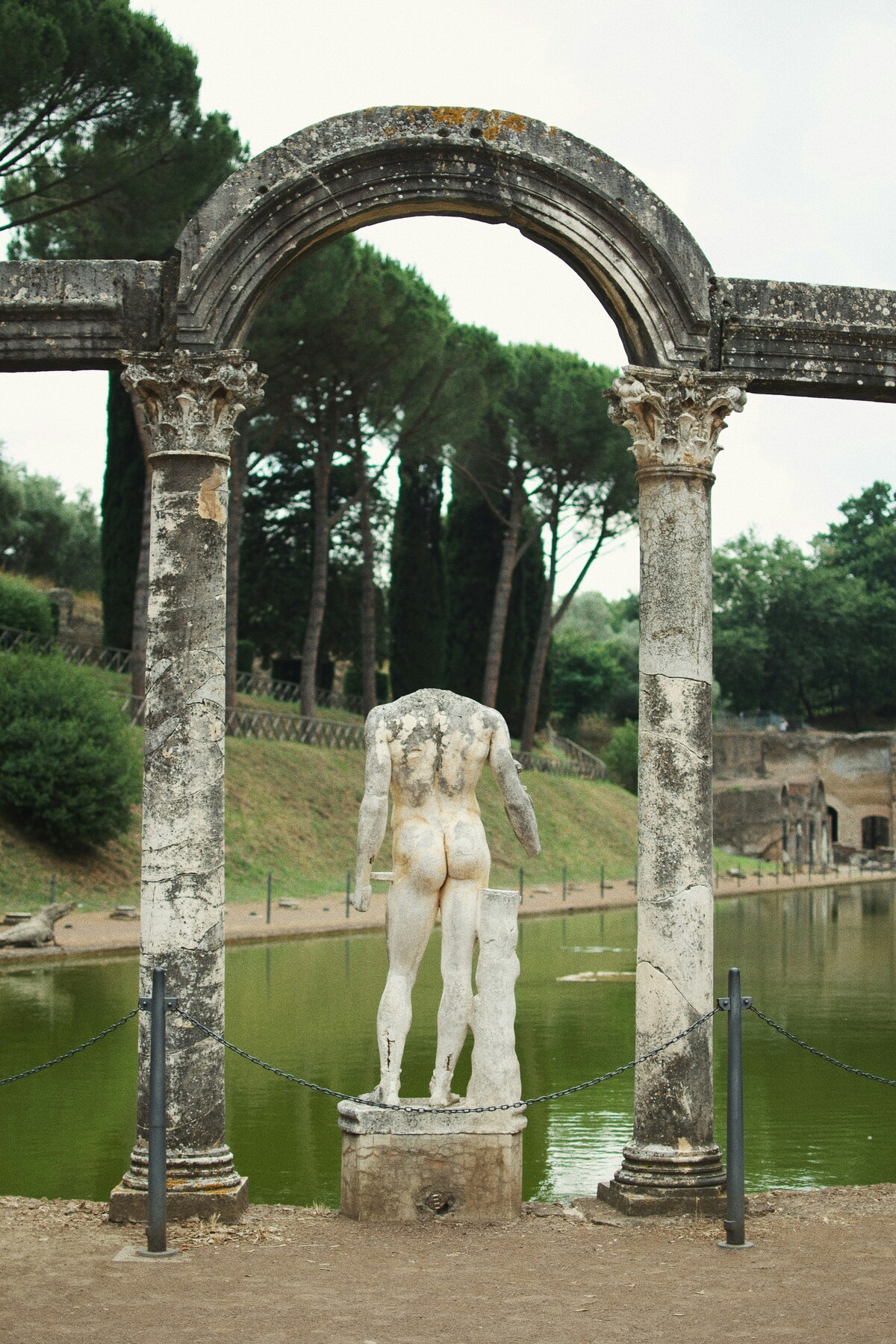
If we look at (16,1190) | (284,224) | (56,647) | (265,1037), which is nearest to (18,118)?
(56,647)

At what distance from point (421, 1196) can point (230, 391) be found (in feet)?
11.3

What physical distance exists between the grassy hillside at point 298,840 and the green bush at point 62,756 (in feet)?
1.46

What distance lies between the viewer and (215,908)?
628 cm

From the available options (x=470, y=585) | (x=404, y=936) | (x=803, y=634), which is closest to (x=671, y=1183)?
(x=404, y=936)

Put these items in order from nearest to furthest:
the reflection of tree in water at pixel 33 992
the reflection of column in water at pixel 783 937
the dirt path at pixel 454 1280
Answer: the dirt path at pixel 454 1280, the reflection of tree in water at pixel 33 992, the reflection of column in water at pixel 783 937

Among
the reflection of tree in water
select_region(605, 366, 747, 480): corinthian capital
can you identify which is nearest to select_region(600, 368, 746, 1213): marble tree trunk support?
select_region(605, 366, 747, 480): corinthian capital

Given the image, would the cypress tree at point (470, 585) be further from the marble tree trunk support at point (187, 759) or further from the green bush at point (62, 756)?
the marble tree trunk support at point (187, 759)

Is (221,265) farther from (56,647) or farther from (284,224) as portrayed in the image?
(56,647)

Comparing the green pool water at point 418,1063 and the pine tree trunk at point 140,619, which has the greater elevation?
the pine tree trunk at point 140,619

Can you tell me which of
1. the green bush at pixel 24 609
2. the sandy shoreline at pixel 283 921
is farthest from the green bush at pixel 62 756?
the green bush at pixel 24 609

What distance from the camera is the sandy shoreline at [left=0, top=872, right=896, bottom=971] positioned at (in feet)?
53.5

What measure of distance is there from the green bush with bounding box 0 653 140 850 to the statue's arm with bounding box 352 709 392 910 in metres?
15.0

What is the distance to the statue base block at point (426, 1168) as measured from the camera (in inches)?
233

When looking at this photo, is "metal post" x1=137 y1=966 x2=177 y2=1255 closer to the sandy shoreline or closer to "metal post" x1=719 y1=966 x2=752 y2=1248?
"metal post" x1=719 y1=966 x2=752 y2=1248
